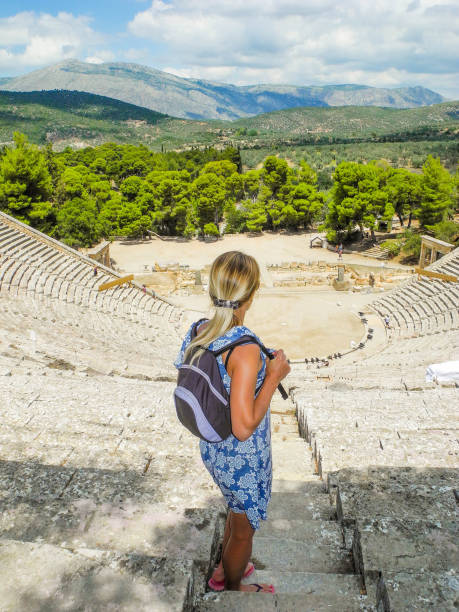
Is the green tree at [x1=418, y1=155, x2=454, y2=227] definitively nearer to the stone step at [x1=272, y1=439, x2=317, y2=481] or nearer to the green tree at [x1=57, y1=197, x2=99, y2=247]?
the green tree at [x1=57, y1=197, x2=99, y2=247]

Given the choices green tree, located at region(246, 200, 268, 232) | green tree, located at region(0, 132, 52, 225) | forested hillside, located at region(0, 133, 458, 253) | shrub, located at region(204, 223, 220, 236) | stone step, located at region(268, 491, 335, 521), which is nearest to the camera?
stone step, located at region(268, 491, 335, 521)

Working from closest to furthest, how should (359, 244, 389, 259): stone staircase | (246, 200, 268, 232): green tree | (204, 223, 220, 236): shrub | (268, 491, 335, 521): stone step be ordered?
(268, 491, 335, 521): stone step, (359, 244, 389, 259): stone staircase, (204, 223, 220, 236): shrub, (246, 200, 268, 232): green tree

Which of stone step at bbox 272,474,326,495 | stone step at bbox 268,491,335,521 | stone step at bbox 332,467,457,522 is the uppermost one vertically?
stone step at bbox 332,467,457,522

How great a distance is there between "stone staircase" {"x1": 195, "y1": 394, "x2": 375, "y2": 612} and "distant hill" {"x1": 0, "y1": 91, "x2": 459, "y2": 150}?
3412 inches

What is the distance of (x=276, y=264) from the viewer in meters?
25.6

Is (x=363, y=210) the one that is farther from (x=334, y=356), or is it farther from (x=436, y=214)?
(x=334, y=356)

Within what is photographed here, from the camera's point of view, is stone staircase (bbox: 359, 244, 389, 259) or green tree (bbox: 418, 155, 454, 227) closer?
green tree (bbox: 418, 155, 454, 227)

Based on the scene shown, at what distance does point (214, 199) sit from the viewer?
102ft

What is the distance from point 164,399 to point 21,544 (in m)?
4.60

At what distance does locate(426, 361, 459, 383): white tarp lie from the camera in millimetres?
9453

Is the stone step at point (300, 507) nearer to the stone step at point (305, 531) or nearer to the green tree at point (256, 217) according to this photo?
the stone step at point (305, 531)

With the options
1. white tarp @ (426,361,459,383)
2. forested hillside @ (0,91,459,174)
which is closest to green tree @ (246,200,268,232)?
white tarp @ (426,361,459,383)

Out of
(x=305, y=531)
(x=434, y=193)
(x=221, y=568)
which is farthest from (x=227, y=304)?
(x=434, y=193)

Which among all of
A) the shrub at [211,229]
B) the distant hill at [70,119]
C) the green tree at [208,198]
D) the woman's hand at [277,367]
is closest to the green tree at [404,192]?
the green tree at [208,198]
